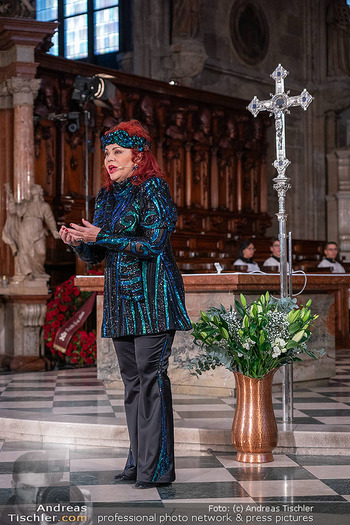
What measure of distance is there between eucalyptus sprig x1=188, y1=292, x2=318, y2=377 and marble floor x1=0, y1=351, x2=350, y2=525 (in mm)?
566

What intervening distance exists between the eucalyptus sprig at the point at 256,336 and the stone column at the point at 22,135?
19.0 ft

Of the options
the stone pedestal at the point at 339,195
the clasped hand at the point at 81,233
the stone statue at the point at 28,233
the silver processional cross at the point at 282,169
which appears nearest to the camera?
the clasped hand at the point at 81,233

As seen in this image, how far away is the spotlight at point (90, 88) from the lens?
11648 mm

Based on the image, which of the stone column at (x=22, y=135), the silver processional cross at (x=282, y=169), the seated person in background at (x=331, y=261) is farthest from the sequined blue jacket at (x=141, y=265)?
the seated person in background at (x=331, y=261)

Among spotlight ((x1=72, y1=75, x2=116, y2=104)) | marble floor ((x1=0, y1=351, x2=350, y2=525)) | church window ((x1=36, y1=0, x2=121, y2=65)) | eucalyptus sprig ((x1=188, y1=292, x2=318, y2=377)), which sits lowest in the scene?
marble floor ((x1=0, y1=351, x2=350, y2=525))

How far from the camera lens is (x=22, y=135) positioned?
1067 centimetres

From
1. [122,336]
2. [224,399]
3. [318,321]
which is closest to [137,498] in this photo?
[122,336]

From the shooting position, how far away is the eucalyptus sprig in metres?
5.15

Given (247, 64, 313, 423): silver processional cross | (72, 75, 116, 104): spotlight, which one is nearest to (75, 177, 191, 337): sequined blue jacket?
(247, 64, 313, 423): silver processional cross

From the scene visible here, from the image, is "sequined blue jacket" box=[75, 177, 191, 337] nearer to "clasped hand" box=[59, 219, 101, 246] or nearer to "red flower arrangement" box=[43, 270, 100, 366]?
"clasped hand" box=[59, 219, 101, 246]

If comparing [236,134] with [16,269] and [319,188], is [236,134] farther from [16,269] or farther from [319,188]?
[16,269]

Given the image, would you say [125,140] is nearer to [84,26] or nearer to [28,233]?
[28,233]

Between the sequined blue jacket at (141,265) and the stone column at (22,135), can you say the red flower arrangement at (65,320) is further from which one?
the sequined blue jacket at (141,265)

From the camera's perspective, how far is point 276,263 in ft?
40.7
